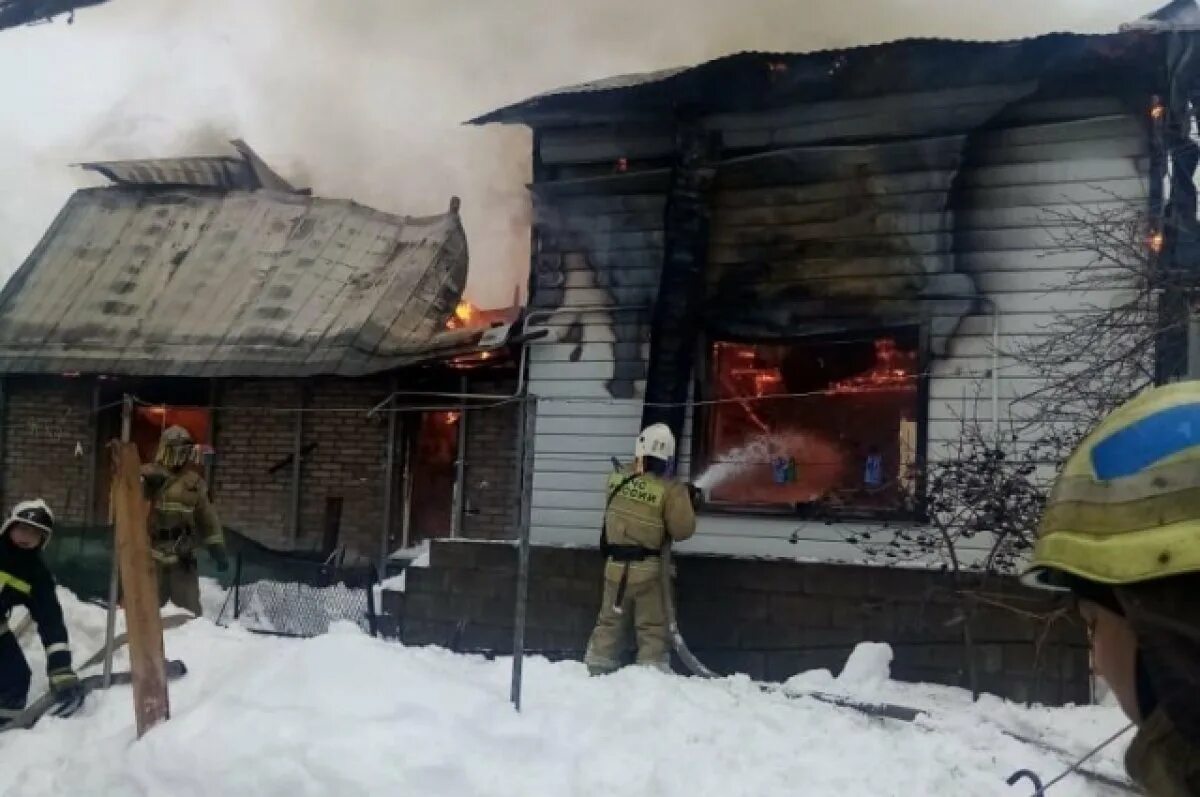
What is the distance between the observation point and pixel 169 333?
522 inches

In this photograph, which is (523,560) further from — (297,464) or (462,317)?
(462,317)

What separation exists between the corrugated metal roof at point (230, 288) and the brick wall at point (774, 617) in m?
3.02

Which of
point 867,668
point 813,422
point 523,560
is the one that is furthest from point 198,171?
point 523,560

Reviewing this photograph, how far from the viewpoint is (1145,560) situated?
1.16 m

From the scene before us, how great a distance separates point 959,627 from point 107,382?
11500 millimetres

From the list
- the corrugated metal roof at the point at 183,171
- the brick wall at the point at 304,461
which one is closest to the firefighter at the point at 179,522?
the brick wall at the point at 304,461

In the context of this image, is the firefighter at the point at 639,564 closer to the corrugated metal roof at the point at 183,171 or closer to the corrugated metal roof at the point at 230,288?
the corrugated metal roof at the point at 230,288

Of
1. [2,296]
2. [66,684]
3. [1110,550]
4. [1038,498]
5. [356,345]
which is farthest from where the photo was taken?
Answer: [2,296]

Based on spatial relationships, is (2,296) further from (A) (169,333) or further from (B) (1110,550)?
(B) (1110,550)

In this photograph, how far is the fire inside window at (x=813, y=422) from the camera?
8.87 meters

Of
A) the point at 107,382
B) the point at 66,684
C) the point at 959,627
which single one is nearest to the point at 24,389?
the point at 107,382

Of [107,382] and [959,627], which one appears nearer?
[959,627]

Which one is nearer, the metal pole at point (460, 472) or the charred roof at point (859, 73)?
the charred roof at point (859, 73)

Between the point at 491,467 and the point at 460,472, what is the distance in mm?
370
